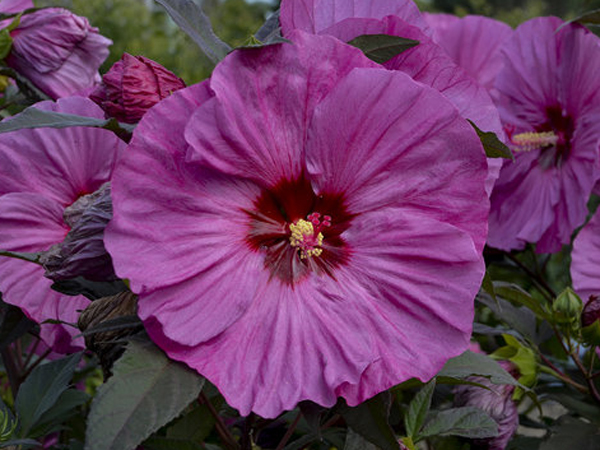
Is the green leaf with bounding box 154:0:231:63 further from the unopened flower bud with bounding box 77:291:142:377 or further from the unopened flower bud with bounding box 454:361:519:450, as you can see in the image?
the unopened flower bud with bounding box 454:361:519:450

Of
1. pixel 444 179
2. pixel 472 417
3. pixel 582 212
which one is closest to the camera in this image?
pixel 444 179

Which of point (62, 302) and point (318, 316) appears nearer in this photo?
point (318, 316)

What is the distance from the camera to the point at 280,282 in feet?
2.13

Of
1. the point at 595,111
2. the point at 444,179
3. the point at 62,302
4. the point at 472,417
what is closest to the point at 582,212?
the point at 595,111

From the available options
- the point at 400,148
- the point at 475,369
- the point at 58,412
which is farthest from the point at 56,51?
the point at 475,369

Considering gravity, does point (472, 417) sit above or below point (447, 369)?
below

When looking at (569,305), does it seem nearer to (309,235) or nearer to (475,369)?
(475,369)

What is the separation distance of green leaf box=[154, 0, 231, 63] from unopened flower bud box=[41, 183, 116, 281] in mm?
170

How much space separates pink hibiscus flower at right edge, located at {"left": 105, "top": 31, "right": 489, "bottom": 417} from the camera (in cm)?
58

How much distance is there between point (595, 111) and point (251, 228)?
777 millimetres

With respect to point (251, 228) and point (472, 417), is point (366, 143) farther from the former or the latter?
point (472, 417)

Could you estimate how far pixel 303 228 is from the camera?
0.68 metres

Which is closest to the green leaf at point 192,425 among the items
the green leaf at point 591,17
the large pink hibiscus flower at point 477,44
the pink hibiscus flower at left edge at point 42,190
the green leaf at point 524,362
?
the pink hibiscus flower at left edge at point 42,190

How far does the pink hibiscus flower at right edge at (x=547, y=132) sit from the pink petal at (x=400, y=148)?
0.58 m
